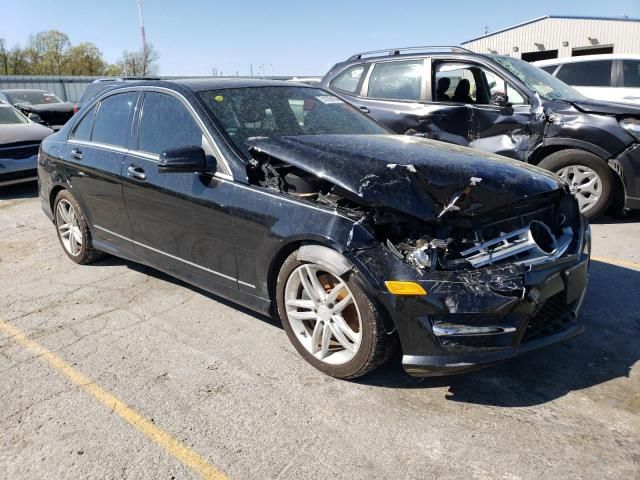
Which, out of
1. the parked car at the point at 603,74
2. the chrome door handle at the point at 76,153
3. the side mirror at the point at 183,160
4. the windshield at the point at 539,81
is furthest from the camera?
the parked car at the point at 603,74

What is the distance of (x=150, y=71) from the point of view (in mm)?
65375

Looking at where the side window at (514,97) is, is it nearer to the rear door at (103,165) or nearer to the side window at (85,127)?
the rear door at (103,165)

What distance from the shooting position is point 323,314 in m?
3.02

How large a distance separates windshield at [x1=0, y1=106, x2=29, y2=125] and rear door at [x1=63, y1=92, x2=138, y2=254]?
585 cm

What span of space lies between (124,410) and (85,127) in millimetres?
2942

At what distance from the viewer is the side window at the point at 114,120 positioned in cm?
430

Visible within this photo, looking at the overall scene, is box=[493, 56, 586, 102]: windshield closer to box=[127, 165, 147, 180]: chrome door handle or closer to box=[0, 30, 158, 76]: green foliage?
box=[127, 165, 147, 180]: chrome door handle

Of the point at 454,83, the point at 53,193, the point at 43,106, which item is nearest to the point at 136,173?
the point at 53,193

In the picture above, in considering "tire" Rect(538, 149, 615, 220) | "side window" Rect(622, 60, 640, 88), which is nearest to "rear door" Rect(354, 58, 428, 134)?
"tire" Rect(538, 149, 615, 220)

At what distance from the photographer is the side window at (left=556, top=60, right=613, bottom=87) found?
9867 mm

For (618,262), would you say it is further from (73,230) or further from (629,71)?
(629,71)

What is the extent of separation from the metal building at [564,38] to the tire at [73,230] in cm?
2732

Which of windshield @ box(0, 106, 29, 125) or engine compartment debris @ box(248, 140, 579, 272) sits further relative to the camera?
windshield @ box(0, 106, 29, 125)

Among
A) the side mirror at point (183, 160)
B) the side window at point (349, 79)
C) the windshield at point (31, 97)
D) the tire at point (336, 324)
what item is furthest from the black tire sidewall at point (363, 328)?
the windshield at point (31, 97)
